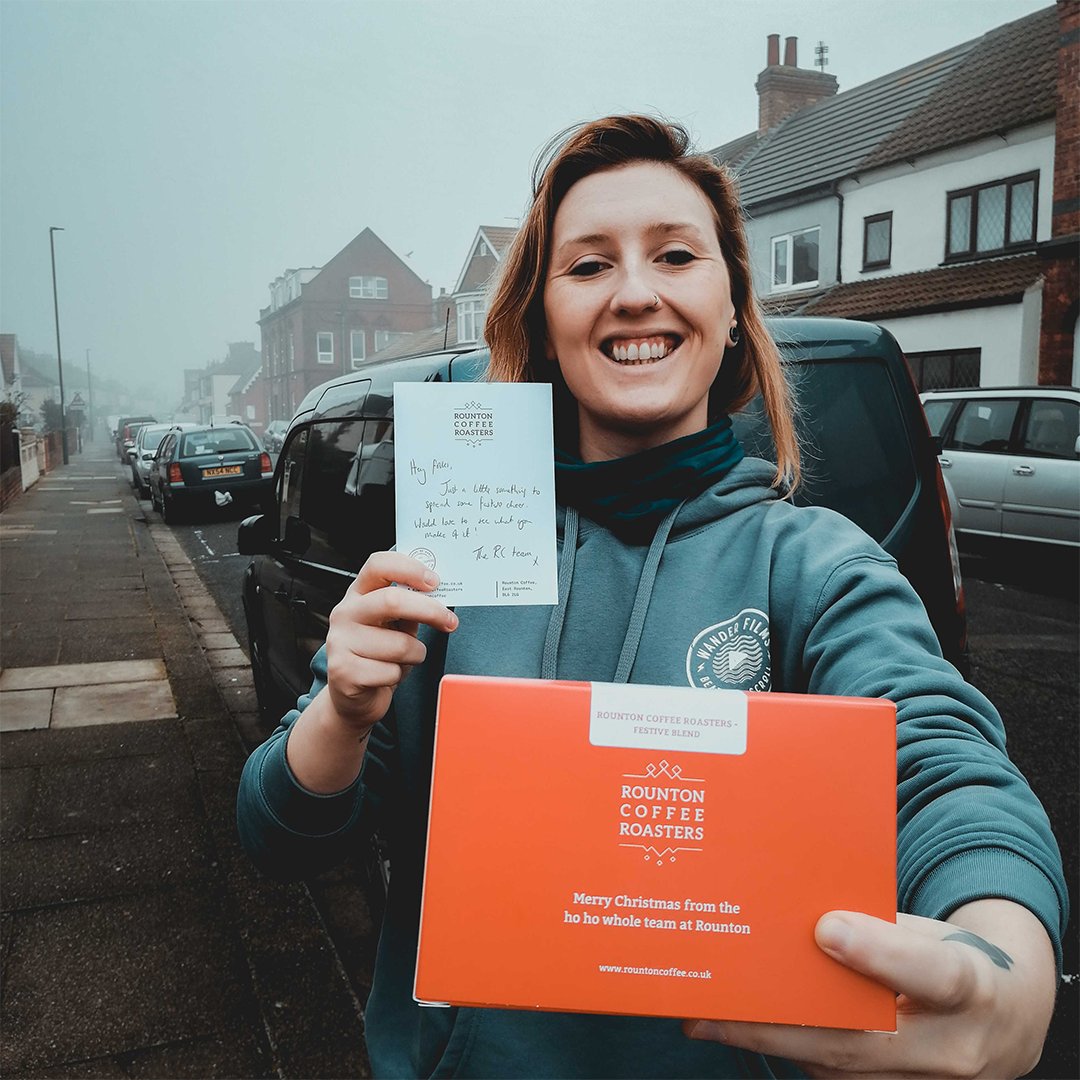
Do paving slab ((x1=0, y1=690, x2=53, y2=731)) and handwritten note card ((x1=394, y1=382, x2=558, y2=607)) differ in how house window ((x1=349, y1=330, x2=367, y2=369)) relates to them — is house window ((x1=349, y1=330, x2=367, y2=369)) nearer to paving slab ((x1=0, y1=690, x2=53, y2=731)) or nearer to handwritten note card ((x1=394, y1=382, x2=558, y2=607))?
paving slab ((x1=0, y1=690, x2=53, y2=731))

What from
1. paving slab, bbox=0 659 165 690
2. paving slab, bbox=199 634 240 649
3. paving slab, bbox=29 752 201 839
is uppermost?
paving slab, bbox=29 752 201 839

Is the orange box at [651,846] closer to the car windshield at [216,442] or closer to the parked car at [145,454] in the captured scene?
the car windshield at [216,442]

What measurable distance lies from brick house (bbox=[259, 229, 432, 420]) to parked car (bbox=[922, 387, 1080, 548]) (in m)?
53.4

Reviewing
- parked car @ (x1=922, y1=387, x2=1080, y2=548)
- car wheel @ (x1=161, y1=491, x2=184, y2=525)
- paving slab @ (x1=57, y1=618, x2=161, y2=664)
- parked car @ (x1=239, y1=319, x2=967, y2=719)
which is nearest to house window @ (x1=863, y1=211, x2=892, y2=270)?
parked car @ (x1=922, y1=387, x2=1080, y2=548)

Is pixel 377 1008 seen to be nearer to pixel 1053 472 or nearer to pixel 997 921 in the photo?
pixel 997 921

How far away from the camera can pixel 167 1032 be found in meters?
2.85

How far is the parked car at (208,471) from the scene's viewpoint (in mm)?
16641

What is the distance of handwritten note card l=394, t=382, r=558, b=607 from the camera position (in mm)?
1235

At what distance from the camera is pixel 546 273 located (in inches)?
59.2

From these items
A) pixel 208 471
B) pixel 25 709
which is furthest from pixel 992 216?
pixel 25 709

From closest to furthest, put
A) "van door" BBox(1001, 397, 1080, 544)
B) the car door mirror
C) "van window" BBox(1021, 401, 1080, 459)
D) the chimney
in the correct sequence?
the car door mirror
"van door" BBox(1001, 397, 1080, 544)
"van window" BBox(1021, 401, 1080, 459)
the chimney

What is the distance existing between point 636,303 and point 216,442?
17.0 metres

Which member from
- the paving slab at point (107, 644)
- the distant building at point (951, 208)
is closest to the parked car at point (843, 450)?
the paving slab at point (107, 644)

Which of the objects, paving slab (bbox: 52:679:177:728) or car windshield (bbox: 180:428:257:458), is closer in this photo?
paving slab (bbox: 52:679:177:728)
